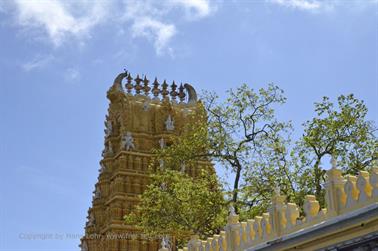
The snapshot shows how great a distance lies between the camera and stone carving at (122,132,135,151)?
41906 millimetres

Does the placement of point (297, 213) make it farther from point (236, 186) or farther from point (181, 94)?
point (181, 94)

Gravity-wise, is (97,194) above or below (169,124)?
below

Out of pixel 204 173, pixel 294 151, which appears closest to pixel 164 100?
pixel 204 173

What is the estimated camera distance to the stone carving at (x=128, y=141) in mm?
41906

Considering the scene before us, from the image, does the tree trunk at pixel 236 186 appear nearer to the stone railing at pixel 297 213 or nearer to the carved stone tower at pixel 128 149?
the stone railing at pixel 297 213

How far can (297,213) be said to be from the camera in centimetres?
1211

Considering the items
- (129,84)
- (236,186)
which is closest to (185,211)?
(236,186)

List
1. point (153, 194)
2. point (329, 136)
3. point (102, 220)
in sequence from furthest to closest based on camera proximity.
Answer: point (102, 220) → point (153, 194) → point (329, 136)

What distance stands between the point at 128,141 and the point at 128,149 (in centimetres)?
52

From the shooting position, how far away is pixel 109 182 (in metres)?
43.1

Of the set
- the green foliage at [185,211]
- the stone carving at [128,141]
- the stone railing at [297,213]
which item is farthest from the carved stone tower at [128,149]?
the stone railing at [297,213]

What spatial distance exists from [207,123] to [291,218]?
531 inches

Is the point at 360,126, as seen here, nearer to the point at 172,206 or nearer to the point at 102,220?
the point at 172,206

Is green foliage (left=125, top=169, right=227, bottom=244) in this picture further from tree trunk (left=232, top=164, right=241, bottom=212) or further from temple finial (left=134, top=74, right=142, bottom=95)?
temple finial (left=134, top=74, right=142, bottom=95)
